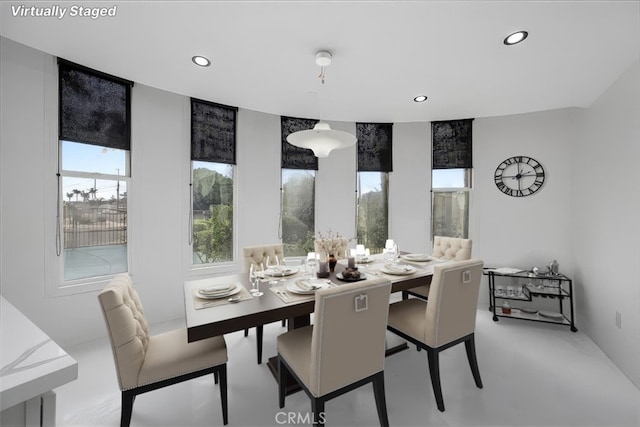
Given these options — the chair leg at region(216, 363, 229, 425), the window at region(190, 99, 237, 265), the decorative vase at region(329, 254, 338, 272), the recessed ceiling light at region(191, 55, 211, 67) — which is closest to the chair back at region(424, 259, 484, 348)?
the decorative vase at region(329, 254, 338, 272)

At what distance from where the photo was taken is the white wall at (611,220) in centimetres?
228

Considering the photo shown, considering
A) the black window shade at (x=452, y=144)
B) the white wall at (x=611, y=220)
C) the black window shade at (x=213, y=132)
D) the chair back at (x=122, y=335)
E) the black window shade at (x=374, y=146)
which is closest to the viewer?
the chair back at (x=122, y=335)

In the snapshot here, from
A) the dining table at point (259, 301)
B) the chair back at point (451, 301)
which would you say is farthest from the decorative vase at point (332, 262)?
the chair back at point (451, 301)

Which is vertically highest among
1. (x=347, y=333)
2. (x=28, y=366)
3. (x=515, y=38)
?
(x=515, y=38)

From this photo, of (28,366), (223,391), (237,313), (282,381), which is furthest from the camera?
(282,381)

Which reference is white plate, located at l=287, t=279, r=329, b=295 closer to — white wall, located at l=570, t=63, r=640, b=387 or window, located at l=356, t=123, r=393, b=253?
window, located at l=356, t=123, r=393, b=253

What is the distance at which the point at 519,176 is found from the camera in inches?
145

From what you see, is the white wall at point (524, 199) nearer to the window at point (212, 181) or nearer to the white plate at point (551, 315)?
the white plate at point (551, 315)

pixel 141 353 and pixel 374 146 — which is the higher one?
pixel 374 146

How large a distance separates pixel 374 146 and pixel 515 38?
2.38m

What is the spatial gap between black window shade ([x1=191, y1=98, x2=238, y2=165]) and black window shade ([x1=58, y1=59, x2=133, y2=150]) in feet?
2.29

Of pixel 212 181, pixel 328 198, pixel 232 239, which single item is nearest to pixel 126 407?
pixel 232 239

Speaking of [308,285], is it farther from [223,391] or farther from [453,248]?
[453,248]

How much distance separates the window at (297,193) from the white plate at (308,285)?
6.62ft
